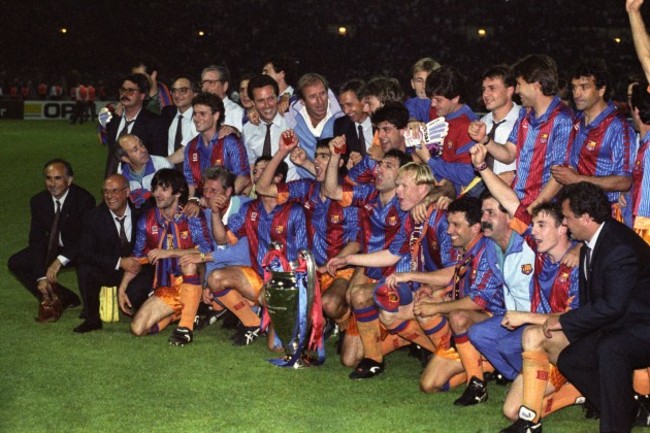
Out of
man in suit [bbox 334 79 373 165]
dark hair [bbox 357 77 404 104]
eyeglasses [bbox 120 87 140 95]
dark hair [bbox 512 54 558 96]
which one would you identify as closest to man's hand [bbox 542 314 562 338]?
dark hair [bbox 512 54 558 96]

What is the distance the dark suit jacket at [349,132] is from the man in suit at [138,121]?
6.78 ft

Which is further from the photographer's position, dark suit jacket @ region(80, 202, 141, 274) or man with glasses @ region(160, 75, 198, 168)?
man with glasses @ region(160, 75, 198, 168)

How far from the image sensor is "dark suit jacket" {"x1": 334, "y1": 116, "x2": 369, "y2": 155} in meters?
8.11

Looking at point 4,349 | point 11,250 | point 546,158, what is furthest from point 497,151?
point 11,250

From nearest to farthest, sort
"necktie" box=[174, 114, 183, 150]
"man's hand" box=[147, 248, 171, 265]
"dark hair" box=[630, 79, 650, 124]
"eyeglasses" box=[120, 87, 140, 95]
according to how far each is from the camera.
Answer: "dark hair" box=[630, 79, 650, 124], "man's hand" box=[147, 248, 171, 265], "eyeglasses" box=[120, 87, 140, 95], "necktie" box=[174, 114, 183, 150]

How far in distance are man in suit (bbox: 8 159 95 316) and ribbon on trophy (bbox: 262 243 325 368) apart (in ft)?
7.88

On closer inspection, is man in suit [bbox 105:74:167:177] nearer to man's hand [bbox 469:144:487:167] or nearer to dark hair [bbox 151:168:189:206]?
dark hair [bbox 151:168:189:206]

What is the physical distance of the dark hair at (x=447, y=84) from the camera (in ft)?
23.2

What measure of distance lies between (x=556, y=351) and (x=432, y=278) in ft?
4.03

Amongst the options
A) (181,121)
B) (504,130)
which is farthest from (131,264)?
(504,130)

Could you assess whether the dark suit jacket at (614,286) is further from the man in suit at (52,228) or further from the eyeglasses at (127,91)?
the eyeglasses at (127,91)

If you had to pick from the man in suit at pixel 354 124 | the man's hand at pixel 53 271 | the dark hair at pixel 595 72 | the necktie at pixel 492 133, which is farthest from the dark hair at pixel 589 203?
→ the man's hand at pixel 53 271

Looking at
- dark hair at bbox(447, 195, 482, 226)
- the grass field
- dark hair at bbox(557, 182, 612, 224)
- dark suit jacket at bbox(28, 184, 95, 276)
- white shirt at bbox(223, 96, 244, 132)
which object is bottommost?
the grass field

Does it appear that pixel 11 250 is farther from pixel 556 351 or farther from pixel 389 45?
pixel 389 45
